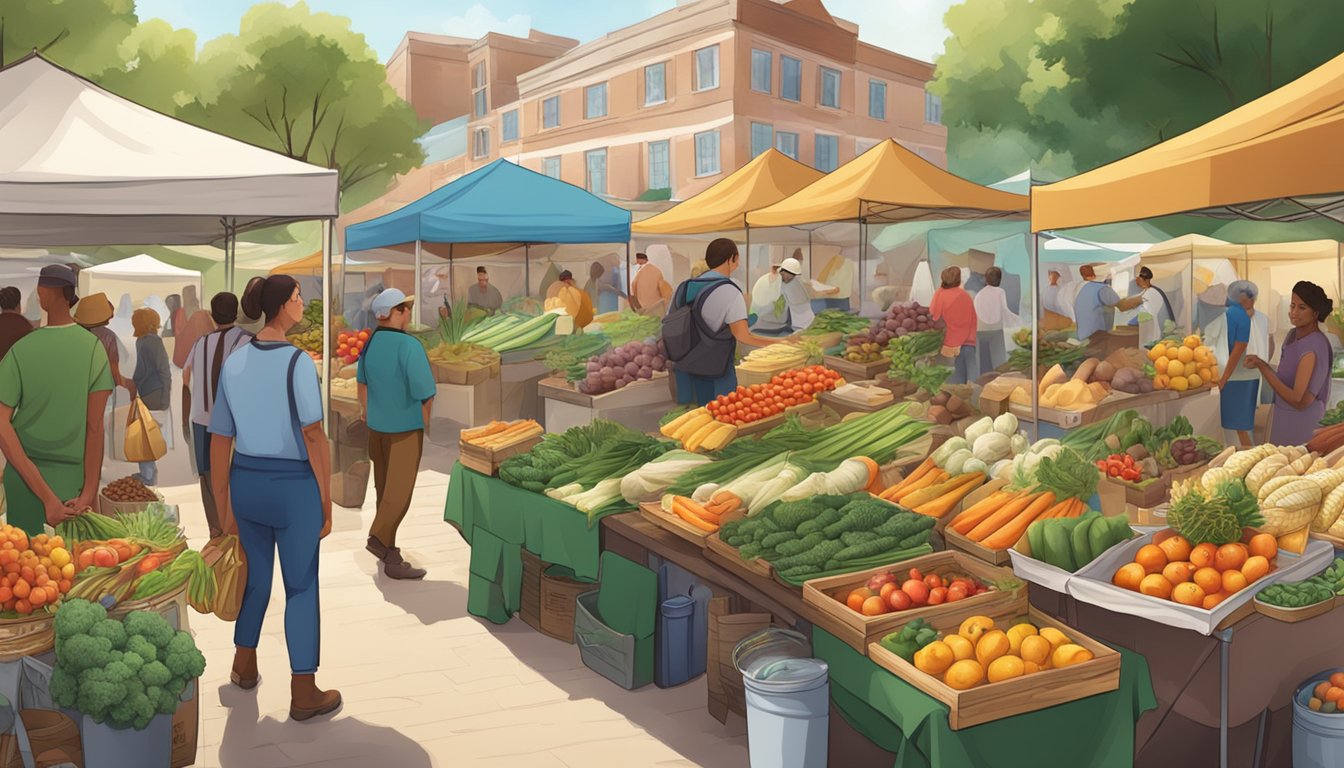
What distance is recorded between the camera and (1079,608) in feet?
13.5

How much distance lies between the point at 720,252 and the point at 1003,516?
3159mm

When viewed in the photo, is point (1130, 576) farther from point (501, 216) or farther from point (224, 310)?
point (501, 216)

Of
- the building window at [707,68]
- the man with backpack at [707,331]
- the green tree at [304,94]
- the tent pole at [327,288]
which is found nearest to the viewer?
the tent pole at [327,288]

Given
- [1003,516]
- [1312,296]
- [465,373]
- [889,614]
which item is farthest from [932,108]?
[889,614]

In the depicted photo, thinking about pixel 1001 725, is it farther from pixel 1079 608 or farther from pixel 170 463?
pixel 170 463

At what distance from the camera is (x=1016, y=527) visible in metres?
4.40

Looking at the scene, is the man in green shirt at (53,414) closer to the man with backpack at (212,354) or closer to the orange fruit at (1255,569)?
the man with backpack at (212,354)

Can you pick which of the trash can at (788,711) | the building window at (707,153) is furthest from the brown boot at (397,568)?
the building window at (707,153)

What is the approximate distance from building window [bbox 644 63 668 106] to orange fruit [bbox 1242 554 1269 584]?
30.6 metres

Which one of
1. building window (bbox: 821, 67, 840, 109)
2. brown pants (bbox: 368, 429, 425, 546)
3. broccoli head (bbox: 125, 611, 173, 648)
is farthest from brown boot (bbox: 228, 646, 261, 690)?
building window (bbox: 821, 67, 840, 109)

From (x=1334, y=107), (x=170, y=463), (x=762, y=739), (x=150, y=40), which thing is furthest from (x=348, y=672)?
(x=150, y=40)

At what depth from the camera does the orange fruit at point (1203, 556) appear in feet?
12.9

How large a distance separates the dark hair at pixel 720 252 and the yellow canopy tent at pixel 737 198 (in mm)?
7475

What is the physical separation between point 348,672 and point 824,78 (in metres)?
32.2
